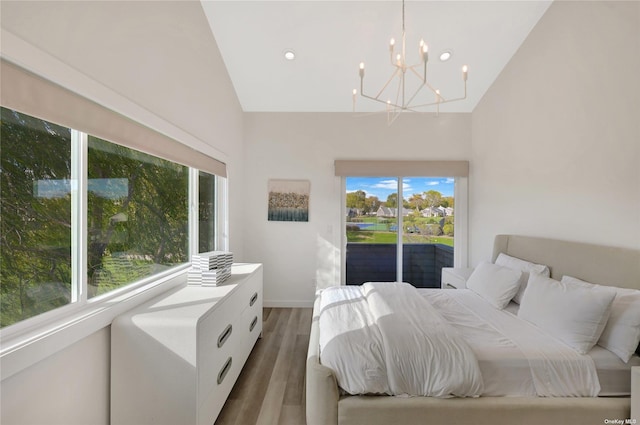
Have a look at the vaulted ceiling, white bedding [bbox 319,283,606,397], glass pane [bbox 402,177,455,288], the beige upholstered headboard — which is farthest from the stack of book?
the beige upholstered headboard

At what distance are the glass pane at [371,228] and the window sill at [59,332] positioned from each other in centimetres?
257

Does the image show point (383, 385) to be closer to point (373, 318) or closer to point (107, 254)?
point (373, 318)

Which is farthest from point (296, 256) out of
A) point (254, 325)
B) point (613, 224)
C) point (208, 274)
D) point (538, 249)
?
point (613, 224)

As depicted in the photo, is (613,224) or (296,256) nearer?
(613,224)

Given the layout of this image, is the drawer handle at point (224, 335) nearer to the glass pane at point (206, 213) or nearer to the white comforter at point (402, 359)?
the white comforter at point (402, 359)

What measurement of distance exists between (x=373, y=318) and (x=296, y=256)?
6.30 ft

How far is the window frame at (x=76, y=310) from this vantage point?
3.08 ft

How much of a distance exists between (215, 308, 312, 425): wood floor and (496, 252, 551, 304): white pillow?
1952 millimetres

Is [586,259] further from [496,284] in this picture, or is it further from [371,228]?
[371,228]

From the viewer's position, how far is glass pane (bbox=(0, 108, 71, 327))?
0.98m

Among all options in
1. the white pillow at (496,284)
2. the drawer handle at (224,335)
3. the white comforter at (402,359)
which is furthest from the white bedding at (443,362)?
the drawer handle at (224,335)

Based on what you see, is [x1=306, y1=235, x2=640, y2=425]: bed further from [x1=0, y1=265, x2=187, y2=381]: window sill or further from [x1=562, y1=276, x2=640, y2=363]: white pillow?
[x1=0, y1=265, x2=187, y2=381]: window sill

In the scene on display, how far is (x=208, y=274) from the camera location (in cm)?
189

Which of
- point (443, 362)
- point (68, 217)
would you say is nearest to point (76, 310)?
point (68, 217)
